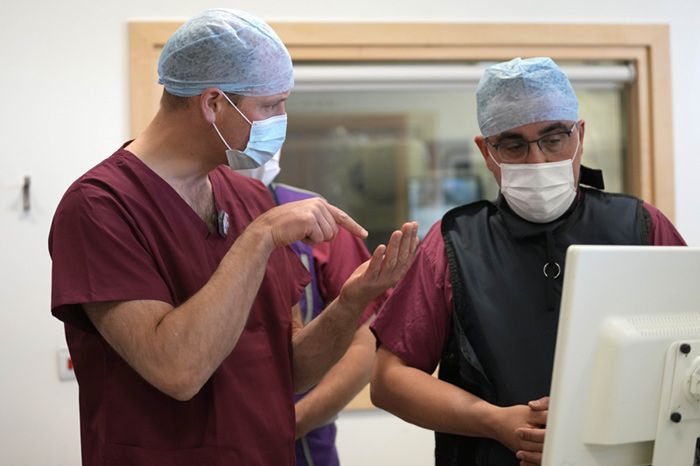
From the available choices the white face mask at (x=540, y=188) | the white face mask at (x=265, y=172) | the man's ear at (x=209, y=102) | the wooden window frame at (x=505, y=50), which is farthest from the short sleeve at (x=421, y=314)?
the wooden window frame at (x=505, y=50)

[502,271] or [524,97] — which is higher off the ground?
[524,97]

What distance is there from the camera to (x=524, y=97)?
150cm

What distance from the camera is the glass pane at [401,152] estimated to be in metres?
2.77

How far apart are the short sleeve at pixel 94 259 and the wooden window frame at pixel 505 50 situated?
1.31m

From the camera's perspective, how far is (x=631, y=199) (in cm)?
152

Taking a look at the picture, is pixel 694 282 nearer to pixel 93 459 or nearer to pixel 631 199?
pixel 631 199

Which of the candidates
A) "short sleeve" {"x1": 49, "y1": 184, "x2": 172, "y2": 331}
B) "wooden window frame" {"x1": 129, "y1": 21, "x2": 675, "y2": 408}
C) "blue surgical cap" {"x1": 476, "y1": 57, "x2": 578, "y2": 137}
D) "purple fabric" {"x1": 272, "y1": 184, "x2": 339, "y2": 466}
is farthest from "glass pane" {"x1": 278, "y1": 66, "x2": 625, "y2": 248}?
"short sleeve" {"x1": 49, "y1": 184, "x2": 172, "y2": 331}

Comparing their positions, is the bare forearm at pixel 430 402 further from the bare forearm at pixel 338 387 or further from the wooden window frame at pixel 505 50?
the wooden window frame at pixel 505 50

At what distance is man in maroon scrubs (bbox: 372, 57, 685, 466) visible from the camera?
4.60ft

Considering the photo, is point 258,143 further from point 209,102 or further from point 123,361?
point 123,361

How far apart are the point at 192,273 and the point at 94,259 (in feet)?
0.60

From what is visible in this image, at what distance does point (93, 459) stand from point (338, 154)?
5.67ft

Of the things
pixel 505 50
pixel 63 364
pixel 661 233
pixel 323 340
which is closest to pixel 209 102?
pixel 323 340

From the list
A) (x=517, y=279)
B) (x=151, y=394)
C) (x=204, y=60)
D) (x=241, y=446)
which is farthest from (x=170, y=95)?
(x=517, y=279)
